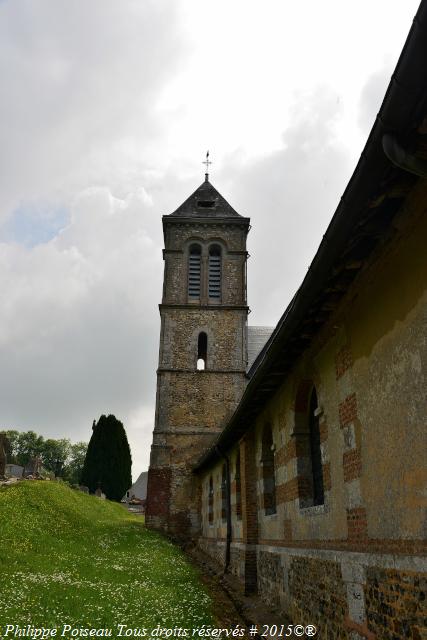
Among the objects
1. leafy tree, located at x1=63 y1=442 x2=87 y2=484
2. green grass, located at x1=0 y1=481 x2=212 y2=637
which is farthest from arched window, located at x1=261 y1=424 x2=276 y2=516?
leafy tree, located at x1=63 y1=442 x2=87 y2=484

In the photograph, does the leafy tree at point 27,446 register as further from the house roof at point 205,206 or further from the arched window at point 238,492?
the arched window at point 238,492

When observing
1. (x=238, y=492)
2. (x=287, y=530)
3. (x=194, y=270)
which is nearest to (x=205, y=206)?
(x=194, y=270)

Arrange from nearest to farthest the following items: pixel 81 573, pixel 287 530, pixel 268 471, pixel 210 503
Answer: pixel 287 530
pixel 268 471
pixel 81 573
pixel 210 503

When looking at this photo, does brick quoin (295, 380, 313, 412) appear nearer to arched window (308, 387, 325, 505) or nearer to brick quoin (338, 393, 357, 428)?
arched window (308, 387, 325, 505)

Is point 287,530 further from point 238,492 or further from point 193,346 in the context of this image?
point 193,346

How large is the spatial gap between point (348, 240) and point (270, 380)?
4.59m

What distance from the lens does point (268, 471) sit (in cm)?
1035

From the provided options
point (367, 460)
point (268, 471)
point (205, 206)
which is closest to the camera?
point (367, 460)

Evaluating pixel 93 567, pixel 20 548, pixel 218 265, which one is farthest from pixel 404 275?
pixel 218 265

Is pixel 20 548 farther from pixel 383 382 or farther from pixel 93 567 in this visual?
pixel 383 382

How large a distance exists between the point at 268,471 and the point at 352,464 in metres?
5.18

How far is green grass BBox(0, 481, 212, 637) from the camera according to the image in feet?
25.5

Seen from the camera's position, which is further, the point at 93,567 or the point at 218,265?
the point at 218,265

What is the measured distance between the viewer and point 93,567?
39.1ft
